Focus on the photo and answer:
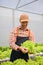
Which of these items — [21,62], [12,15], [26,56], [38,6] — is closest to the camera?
[21,62]

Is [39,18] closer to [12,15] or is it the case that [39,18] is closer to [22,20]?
[12,15]

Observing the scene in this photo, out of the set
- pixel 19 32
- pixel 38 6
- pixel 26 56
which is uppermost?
pixel 38 6

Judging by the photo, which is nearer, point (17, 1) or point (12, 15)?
point (17, 1)

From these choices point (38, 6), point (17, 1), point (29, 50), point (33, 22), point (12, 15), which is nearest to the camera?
point (29, 50)

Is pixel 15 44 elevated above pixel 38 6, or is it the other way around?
pixel 38 6

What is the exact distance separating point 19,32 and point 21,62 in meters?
0.62

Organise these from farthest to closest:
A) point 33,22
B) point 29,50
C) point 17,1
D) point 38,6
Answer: point 33,22, point 38,6, point 17,1, point 29,50

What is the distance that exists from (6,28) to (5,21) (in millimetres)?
166

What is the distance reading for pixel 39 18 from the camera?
19.0 ft

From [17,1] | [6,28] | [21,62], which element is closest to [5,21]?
[6,28]

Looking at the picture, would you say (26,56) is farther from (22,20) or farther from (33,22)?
(33,22)

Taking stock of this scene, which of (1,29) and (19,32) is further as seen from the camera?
(1,29)

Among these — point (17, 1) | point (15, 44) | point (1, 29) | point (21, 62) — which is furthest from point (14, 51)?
point (1, 29)

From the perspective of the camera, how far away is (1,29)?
498cm
